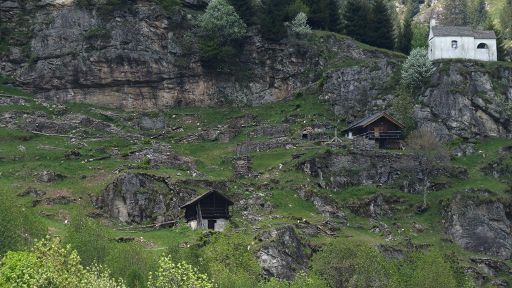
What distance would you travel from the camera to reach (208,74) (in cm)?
12594

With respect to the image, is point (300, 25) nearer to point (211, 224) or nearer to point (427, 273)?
point (211, 224)

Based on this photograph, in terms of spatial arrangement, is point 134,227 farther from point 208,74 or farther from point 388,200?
point 208,74

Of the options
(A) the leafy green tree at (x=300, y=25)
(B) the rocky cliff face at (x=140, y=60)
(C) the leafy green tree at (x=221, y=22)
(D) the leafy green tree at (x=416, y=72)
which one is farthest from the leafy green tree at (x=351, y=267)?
(A) the leafy green tree at (x=300, y=25)

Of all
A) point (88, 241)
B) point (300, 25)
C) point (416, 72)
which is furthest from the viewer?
point (300, 25)

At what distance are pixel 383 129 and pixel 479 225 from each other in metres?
19.5

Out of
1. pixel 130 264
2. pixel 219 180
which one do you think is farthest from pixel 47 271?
pixel 219 180

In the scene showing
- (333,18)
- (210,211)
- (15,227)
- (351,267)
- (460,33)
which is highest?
(333,18)

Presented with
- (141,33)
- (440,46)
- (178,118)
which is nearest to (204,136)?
(178,118)

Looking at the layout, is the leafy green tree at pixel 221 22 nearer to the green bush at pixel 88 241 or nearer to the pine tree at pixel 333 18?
the pine tree at pixel 333 18

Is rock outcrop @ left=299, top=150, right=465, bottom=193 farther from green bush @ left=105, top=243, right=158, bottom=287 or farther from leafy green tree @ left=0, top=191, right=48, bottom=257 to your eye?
leafy green tree @ left=0, top=191, right=48, bottom=257

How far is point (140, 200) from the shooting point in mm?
95062

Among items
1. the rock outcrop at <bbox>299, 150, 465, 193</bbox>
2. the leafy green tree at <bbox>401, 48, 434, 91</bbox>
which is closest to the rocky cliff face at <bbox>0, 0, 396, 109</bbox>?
the leafy green tree at <bbox>401, 48, 434, 91</bbox>

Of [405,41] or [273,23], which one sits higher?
[273,23]

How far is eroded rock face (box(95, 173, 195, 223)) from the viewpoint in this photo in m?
94.2
